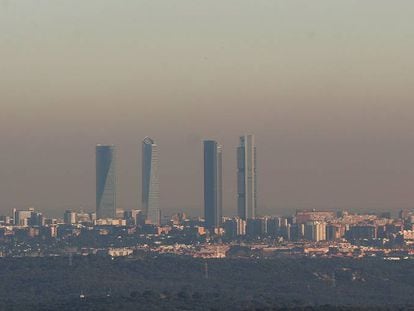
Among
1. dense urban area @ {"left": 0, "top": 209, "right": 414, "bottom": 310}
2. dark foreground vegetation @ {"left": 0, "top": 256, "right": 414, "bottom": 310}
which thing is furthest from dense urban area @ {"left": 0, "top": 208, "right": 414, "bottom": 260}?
dark foreground vegetation @ {"left": 0, "top": 256, "right": 414, "bottom": 310}

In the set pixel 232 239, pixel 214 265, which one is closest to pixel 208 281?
pixel 214 265

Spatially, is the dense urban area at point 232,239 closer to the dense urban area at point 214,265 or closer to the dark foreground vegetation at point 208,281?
the dense urban area at point 214,265

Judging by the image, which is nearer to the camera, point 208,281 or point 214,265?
point 208,281

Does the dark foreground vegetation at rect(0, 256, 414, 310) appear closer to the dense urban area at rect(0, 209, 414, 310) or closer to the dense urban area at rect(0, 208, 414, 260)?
the dense urban area at rect(0, 209, 414, 310)

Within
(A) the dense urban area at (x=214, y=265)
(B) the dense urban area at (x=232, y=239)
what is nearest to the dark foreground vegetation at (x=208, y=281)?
(A) the dense urban area at (x=214, y=265)

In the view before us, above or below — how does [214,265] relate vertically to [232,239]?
below

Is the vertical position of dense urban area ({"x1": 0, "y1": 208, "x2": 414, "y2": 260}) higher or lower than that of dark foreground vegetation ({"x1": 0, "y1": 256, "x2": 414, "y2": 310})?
higher

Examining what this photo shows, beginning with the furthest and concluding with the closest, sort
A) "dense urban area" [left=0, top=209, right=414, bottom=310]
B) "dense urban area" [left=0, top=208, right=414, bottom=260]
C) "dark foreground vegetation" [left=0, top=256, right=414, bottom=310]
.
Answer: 1. "dense urban area" [left=0, top=208, right=414, bottom=260]
2. "dark foreground vegetation" [left=0, top=256, right=414, bottom=310]
3. "dense urban area" [left=0, top=209, right=414, bottom=310]

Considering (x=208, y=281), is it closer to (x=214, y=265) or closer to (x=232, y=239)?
(x=214, y=265)

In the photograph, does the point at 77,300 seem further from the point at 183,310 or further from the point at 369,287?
the point at 369,287
